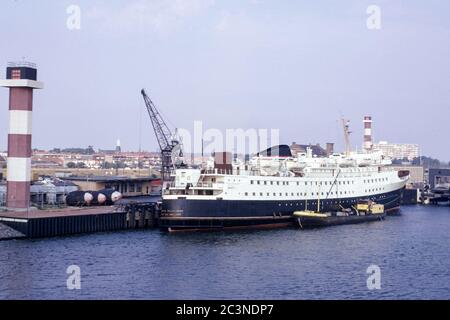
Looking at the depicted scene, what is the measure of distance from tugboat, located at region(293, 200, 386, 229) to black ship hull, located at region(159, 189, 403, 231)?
82 centimetres

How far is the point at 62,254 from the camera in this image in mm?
27422

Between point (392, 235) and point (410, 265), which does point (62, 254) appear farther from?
point (392, 235)

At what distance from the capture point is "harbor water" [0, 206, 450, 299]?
21406 millimetres

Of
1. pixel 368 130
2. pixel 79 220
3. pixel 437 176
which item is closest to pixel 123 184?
pixel 368 130

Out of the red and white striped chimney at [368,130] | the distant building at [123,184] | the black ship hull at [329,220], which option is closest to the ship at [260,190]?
the black ship hull at [329,220]

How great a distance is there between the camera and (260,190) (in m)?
39.3

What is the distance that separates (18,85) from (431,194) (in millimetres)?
48399

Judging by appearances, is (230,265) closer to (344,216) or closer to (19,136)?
(19,136)

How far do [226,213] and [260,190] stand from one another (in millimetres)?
2806

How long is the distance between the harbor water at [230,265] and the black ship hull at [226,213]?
3.54ft

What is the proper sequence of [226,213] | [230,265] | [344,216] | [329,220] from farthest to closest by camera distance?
[344,216]
[329,220]
[226,213]
[230,265]

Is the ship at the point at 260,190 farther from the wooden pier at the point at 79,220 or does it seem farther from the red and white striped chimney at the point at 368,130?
the red and white striped chimney at the point at 368,130

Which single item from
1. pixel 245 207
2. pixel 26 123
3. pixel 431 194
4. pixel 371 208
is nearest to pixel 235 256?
pixel 245 207

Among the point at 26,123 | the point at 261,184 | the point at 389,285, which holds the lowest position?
the point at 389,285
